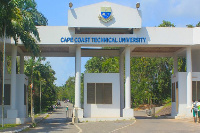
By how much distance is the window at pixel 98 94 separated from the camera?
29.5 m

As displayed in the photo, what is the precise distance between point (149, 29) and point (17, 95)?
12.4 meters

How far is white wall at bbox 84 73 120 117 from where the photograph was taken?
29.3m

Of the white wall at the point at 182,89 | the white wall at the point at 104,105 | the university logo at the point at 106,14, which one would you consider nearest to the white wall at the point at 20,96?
the white wall at the point at 104,105

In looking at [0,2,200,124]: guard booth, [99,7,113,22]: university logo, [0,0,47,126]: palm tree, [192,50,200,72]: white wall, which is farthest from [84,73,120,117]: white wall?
[192,50,200,72]: white wall

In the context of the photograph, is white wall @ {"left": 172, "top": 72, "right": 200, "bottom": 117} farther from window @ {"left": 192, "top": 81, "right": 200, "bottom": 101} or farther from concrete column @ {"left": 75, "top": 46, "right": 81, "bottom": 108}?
concrete column @ {"left": 75, "top": 46, "right": 81, "bottom": 108}

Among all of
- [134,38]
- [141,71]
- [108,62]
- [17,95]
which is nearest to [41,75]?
[108,62]

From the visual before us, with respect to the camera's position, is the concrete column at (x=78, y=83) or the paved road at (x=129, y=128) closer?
the paved road at (x=129, y=128)

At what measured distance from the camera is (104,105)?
1158 inches

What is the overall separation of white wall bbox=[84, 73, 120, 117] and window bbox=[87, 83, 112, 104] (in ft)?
0.85

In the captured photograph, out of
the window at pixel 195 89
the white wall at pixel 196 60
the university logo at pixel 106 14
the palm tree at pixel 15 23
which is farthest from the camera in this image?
the white wall at pixel 196 60

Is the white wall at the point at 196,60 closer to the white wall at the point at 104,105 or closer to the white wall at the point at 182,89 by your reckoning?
the white wall at the point at 182,89

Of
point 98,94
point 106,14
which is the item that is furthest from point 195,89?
point 106,14

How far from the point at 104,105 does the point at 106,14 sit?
7.57m

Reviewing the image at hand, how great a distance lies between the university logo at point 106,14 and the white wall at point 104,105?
4.81m
